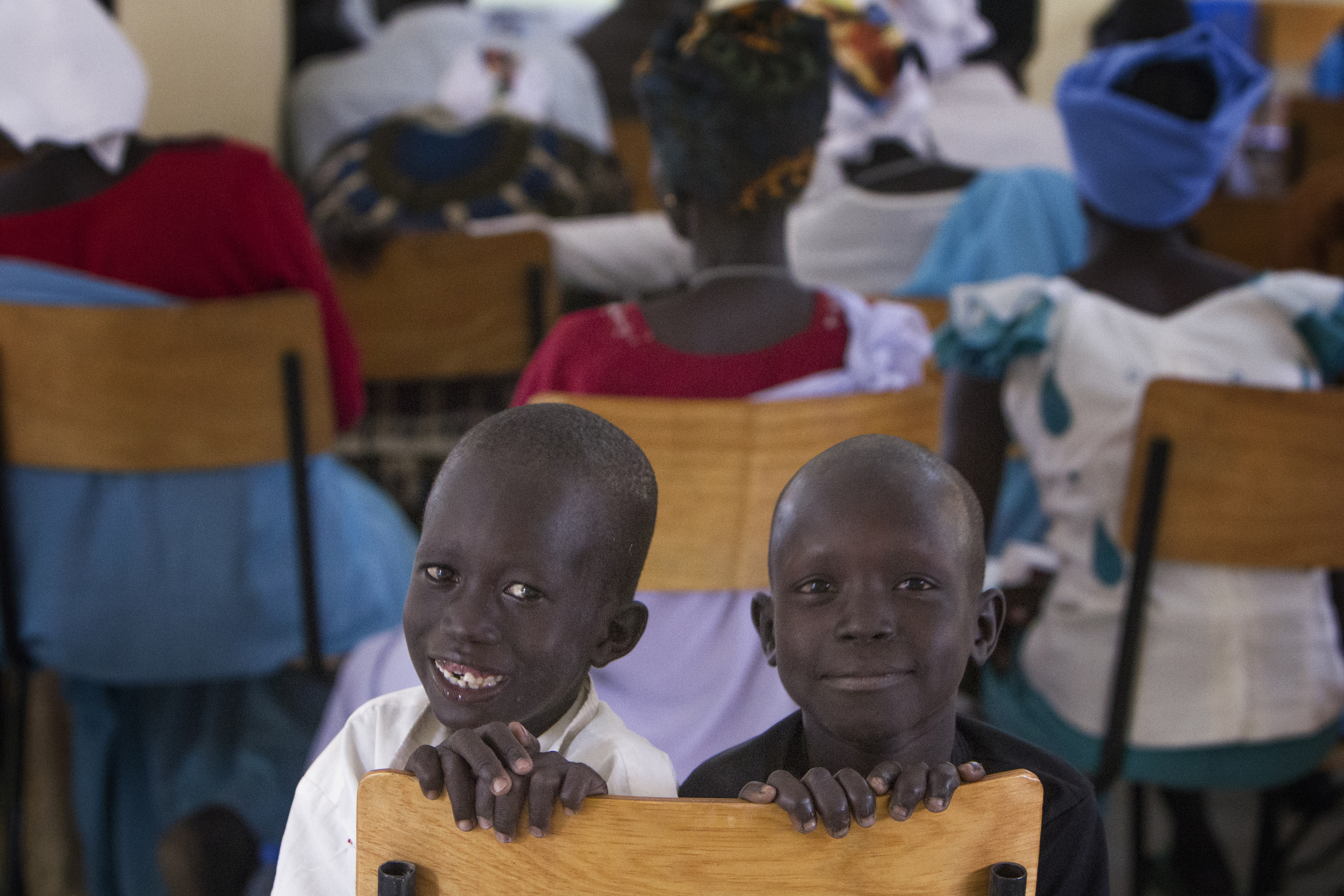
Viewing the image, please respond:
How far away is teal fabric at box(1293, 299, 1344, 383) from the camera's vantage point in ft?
5.58

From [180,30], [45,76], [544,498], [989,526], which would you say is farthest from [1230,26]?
[544,498]

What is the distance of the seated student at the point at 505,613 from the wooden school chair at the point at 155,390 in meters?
0.89

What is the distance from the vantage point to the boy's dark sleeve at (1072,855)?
889mm

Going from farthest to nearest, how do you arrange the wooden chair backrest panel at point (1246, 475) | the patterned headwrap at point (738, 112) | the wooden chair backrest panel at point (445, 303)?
the wooden chair backrest panel at point (445, 303)
the patterned headwrap at point (738, 112)
the wooden chair backrest panel at point (1246, 475)

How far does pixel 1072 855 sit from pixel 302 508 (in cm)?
118

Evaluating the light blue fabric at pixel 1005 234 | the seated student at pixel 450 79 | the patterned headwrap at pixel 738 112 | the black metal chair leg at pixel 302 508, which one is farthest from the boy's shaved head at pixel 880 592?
the seated student at pixel 450 79

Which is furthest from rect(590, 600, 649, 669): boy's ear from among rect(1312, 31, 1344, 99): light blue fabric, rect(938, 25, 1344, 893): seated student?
rect(1312, 31, 1344, 99): light blue fabric

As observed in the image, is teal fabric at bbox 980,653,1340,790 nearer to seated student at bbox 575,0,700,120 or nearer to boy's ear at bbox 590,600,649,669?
boy's ear at bbox 590,600,649,669

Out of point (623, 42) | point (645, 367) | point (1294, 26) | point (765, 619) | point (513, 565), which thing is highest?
point (513, 565)

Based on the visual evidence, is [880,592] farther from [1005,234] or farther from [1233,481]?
[1005,234]

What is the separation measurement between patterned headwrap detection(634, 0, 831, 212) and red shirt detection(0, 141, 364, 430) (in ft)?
1.81

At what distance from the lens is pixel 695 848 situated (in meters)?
0.69

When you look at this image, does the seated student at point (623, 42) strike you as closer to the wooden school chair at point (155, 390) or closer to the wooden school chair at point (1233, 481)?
the wooden school chair at point (155, 390)

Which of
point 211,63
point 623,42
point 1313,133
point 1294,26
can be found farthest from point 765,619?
point 1294,26
